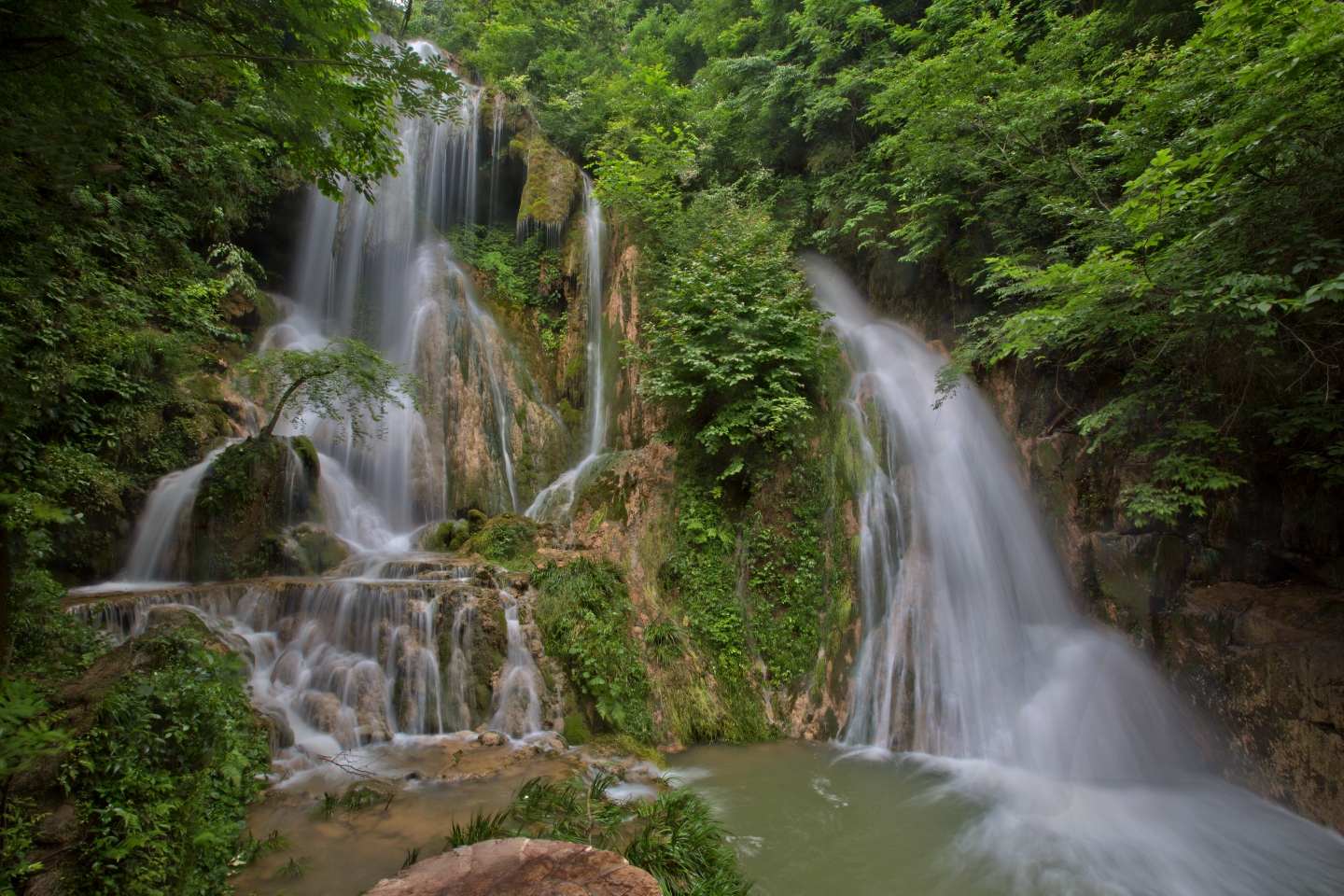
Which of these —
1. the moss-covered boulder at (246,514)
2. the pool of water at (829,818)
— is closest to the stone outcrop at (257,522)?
the moss-covered boulder at (246,514)

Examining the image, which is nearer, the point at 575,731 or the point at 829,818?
the point at 829,818

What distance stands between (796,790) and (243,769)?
5.03 metres

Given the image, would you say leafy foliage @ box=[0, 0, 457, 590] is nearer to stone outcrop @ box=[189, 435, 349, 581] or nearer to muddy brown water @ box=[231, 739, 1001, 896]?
A: stone outcrop @ box=[189, 435, 349, 581]

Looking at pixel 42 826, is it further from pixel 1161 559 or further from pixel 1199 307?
pixel 1161 559

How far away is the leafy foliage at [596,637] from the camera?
6.76 m

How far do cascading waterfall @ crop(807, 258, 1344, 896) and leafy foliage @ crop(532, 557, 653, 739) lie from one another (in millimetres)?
2799

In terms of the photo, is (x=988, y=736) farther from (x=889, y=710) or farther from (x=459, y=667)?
(x=459, y=667)

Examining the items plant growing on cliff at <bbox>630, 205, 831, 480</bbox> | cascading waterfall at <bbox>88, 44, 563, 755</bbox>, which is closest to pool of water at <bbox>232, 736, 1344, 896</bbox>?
cascading waterfall at <bbox>88, 44, 563, 755</bbox>

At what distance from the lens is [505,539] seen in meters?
9.35

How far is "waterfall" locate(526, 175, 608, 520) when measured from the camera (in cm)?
1096

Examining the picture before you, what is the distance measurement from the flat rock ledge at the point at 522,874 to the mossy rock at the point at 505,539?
618 centimetres

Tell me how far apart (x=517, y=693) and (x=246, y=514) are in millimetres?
5347

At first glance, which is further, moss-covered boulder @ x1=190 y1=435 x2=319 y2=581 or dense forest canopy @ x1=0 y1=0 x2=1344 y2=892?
moss-covered boulder @ x1=190 y1=435 x2=319 y2=581

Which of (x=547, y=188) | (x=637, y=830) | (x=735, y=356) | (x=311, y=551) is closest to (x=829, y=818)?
(x=637, y=830)
